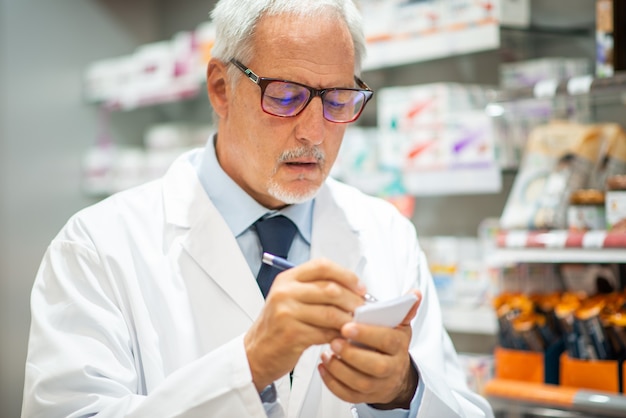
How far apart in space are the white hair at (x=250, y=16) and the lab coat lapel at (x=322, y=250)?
0.39 m

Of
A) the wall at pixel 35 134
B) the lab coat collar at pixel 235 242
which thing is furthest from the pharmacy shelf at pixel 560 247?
the wall at pixel 35 134

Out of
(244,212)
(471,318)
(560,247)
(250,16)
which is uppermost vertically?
(250,16)

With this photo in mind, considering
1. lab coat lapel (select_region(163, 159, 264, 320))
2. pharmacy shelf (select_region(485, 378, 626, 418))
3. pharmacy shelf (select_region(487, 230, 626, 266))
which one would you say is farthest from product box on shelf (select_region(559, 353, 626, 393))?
lab coat lapel (select_region(163, 159, 264, 320))

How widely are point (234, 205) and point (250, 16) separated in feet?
1.39

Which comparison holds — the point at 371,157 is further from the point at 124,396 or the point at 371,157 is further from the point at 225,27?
the point at 124,396

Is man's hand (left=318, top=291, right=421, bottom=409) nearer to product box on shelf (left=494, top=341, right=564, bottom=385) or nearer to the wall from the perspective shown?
Result: product box on shelf (left=494, top=341, right=564, bottom=385)

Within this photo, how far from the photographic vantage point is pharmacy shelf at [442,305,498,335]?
287 cm

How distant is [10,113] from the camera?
4.86 meters

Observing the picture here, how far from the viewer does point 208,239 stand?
179 centimetres

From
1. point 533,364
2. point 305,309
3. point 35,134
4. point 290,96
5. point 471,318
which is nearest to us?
point 305,309

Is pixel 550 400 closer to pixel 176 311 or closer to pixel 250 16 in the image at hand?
pixel 176 311

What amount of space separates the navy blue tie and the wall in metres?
3.46

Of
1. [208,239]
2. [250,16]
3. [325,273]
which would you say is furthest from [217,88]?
[325,273]

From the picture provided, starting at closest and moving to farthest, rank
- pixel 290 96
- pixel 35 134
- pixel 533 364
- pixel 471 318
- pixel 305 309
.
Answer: pixel 305 309
pixel 290 96
pixel 533 364
pixel 471 318
pixel 35 134
